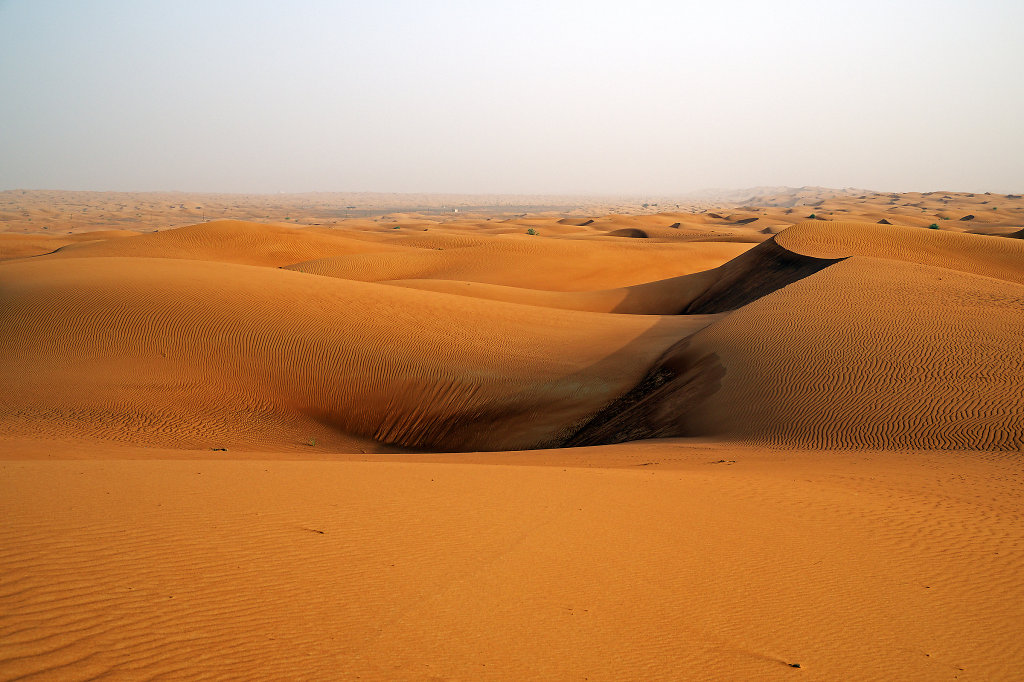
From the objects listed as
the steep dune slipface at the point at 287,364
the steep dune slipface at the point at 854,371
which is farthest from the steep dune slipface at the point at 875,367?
the steep dune slipface at the point at 287,364

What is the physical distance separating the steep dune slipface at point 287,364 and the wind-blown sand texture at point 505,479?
0.23ft

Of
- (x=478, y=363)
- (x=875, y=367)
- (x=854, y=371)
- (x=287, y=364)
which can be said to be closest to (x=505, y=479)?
(x=854, y=371)

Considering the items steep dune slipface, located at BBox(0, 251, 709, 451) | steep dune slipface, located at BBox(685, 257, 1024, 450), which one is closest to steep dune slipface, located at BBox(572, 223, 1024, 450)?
steep dune slipface, located at BBox(685, 257, 1024, 450)

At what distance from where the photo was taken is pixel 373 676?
3164 millimetres

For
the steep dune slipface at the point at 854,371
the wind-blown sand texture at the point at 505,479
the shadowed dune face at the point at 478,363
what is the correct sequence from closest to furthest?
the wind-blown sand texture at the point at 505,479 → the steep dune slipface at the point at 854,371 → the shadowed dune face at the point at 478,363

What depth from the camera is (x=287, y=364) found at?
14.8 m

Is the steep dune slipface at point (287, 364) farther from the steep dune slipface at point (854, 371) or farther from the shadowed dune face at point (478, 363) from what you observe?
the steep dune slipface at point (854, 371)

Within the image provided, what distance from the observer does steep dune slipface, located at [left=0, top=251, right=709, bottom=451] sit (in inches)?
517

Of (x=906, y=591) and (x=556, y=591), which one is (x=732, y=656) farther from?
(x=906, y=591)

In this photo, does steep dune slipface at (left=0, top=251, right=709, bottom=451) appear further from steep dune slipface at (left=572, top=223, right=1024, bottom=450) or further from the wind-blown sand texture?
steep dune slipface at (left=572, top=223, right=1024, bottom=450)

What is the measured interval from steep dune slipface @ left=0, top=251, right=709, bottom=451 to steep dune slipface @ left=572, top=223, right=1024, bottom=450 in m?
1.60

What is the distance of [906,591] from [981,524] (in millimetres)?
1970

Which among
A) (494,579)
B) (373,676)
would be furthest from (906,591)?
(373,676)

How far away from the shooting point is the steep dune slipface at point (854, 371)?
10.0 meters
